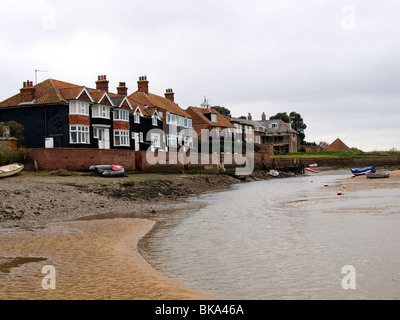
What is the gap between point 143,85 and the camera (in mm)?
66625

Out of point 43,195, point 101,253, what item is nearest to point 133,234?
point 101,253

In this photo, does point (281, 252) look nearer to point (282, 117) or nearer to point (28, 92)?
point (28, 92)

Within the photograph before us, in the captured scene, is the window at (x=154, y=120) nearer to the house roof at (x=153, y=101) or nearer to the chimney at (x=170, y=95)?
the house roof at (x=153, y=101)

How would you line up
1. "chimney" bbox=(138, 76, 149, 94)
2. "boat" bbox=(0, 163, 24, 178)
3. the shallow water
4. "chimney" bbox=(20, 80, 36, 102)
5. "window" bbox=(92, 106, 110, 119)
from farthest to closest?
"chimney" bbox=(138, 76, 149, 94)
"window" bbox=(92, 106, 110, 119)
"chimney" bbox=(20, 80, 36, 102)
"boat" bbox=(0, 163, 24, 178)
the shallow water

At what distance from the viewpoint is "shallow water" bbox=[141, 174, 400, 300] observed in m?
10.5

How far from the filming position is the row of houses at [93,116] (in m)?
45.0

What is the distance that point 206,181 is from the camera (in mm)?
48500

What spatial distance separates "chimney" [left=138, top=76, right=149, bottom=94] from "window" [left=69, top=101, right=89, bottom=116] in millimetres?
20459

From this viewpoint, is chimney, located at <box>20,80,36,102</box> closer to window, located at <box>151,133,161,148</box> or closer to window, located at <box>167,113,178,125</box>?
window, located at <box>151,133,161,148</box>

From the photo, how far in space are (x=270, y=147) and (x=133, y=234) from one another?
85.2 meters

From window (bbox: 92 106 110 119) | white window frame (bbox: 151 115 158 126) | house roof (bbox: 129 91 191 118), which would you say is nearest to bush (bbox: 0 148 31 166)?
window (bbox: 92 106 110 119)

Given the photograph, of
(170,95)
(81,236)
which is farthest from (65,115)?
(170,95)

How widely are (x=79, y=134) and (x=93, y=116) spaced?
3.28 metres
